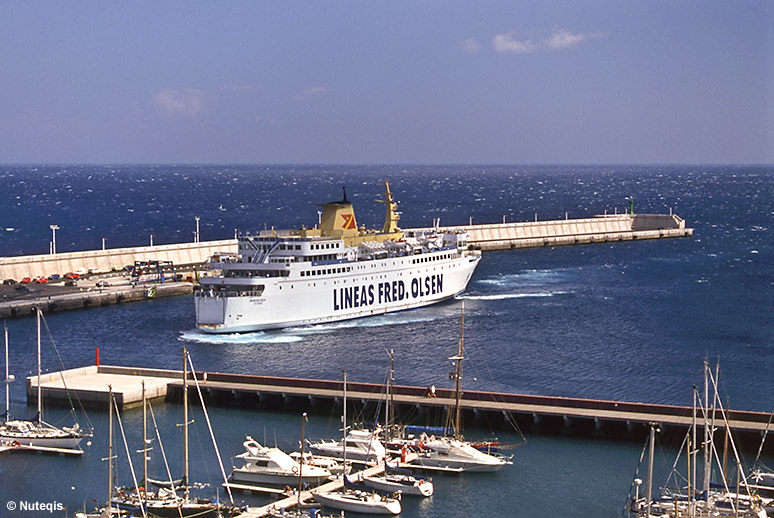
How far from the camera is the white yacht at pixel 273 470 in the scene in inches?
1222

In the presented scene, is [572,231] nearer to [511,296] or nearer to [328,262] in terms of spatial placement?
[511,296]

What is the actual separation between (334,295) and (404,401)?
2253 cm

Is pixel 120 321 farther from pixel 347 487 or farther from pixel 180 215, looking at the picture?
pixel 180 215

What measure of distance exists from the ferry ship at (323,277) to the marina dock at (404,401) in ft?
46.4

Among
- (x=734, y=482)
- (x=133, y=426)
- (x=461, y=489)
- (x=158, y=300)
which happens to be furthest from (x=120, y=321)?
(x=734, y=482)

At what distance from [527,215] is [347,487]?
120678 mm

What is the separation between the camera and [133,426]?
37.5 m

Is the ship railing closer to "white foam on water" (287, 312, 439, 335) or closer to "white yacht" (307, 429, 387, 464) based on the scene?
"white foam on water" (287, 312, 439, 335)

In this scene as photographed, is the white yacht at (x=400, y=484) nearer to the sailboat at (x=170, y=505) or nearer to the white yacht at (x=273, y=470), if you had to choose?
the white yacht at (x=273, y=470)

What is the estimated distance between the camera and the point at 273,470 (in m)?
31.5

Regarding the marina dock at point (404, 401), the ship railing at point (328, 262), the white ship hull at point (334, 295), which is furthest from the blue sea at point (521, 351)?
the ship railing at point (328, 262)

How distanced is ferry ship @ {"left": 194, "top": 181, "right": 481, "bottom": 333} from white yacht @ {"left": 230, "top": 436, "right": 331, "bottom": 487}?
24902mm

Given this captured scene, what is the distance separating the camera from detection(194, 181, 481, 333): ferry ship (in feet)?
188

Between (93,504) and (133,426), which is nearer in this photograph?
(93,504)
